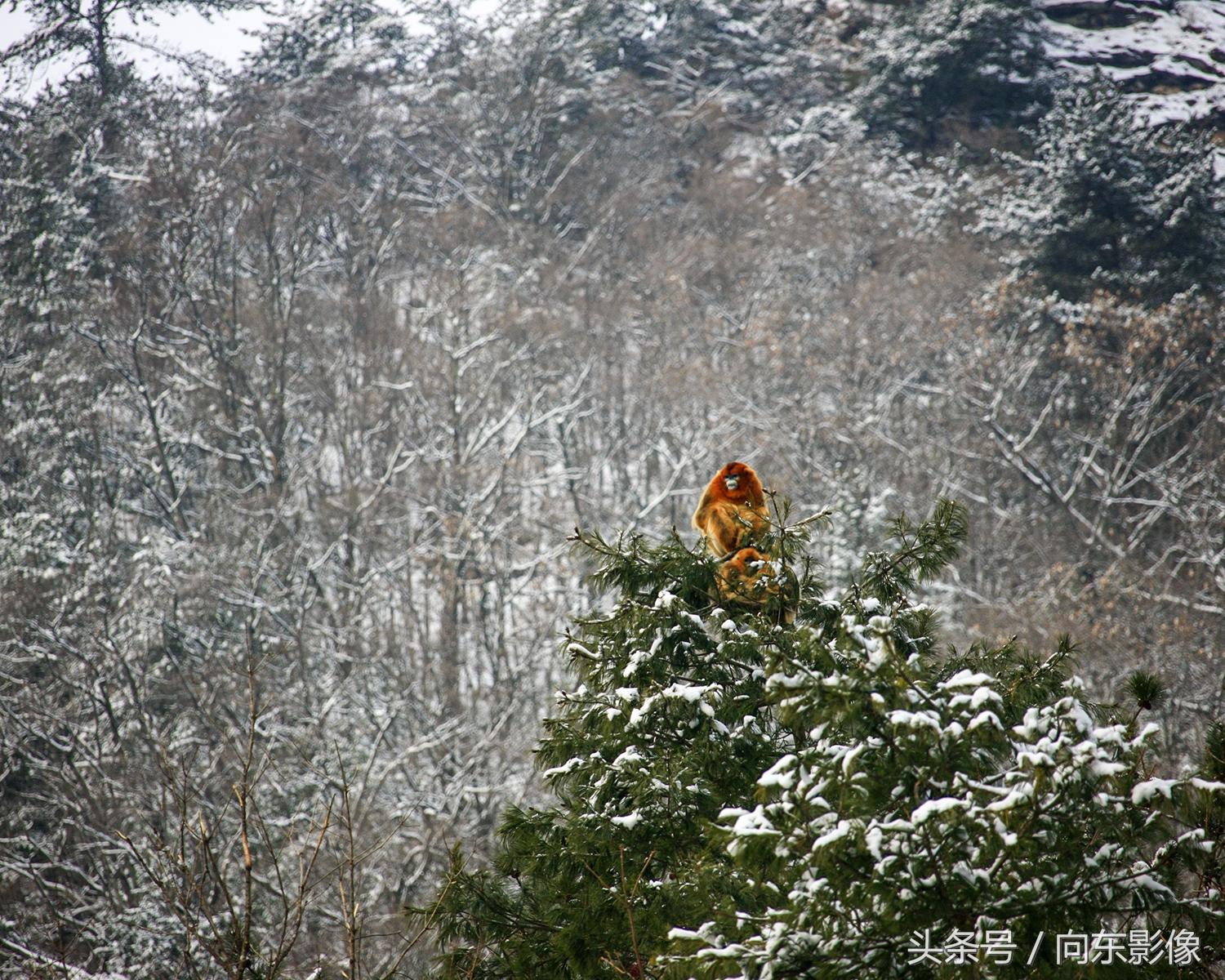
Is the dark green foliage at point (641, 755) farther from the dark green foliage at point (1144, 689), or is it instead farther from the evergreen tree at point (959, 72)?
the evergreen tree at point (959, 72)

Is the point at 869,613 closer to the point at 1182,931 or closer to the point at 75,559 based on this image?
the point at 1182,931

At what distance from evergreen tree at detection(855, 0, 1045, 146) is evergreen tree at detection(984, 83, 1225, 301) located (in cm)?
561

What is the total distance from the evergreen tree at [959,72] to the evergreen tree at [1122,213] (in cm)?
561

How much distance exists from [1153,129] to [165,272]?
20603mm

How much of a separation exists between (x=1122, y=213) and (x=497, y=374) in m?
13.2

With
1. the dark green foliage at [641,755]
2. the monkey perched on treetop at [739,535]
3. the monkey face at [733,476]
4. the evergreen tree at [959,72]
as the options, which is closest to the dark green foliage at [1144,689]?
the dark green foliage at [641,755]

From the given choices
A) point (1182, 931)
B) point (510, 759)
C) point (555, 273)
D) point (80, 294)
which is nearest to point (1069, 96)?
point (555, 273)

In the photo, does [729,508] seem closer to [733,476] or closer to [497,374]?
[733,476]

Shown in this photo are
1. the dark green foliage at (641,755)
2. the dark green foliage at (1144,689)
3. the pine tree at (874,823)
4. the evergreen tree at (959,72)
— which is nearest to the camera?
the pine tree at (874,823)

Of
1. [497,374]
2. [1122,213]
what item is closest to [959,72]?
[1122,213]

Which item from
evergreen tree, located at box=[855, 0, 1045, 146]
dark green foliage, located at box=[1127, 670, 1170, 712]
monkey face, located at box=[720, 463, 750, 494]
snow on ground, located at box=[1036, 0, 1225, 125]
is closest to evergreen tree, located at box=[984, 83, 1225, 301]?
snow on ground, located at box=[1036, 0, 1225, 125]

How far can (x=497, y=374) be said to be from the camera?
2455 cm

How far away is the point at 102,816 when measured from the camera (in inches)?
567

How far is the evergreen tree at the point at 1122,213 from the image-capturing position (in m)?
23.1
